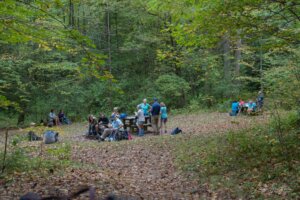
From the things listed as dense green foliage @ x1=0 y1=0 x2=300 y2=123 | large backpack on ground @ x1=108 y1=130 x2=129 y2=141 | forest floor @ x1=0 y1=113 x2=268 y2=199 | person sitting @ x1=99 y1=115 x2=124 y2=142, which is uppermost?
dense green foliage @ x1=0 y1=0 x2=300 y2=123

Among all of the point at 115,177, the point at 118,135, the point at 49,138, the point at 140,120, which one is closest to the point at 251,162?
the point at 115,177

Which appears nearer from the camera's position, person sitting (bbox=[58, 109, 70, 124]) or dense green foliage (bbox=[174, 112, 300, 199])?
dense green foliage (bbox=[174, 112, 300, 199])

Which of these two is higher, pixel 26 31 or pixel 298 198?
pixel 26 31

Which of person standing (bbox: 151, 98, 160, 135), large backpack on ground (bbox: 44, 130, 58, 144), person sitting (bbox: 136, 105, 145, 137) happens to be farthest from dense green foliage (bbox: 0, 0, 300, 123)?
large backpack on ground (bbox: 44, 130, 58, 144)

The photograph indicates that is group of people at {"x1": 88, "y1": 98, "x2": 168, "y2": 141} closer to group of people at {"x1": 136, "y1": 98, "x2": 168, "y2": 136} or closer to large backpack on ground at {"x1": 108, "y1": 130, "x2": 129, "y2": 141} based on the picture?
group of people at {"x1": 136, "y1": 98, "x2": 168, "y2": 136}

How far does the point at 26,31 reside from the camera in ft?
18.4

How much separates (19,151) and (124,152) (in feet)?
14.7

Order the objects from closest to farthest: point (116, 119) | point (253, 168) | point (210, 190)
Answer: point (210, 190) < point (253, 168) < point (116, 119)

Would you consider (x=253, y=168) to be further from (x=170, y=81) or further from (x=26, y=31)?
(x=170, y=81)

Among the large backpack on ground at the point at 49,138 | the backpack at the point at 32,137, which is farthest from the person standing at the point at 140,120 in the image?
the backpack at the point at 32,137

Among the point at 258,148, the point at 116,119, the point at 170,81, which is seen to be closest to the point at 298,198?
the point at 258,148

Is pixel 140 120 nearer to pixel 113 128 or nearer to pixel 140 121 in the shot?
pixel 140 121

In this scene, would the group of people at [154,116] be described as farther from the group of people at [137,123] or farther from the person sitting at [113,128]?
the person sitting at [113,128]

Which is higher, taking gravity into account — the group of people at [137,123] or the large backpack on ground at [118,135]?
the group of people at [137,123]
